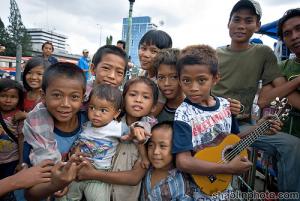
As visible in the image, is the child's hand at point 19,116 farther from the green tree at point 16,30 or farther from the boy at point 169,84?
the green tree at point 16,30

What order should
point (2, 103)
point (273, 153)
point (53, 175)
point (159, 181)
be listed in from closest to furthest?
point (53, 175), point (159, 181), point (273, 153), point (2, 103)

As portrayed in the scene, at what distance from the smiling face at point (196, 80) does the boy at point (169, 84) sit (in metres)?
0.22

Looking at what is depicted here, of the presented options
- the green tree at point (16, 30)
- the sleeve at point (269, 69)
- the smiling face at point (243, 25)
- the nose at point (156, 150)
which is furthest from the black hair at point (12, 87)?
the green tree at point (16, 30)

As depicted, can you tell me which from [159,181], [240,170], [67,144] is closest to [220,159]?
[240,170]

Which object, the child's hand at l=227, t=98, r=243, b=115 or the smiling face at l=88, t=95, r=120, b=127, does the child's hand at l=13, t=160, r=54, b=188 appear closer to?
the smiling face at l=88, t=95, r=120, b=127

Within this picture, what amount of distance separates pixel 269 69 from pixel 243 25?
21.8 inches

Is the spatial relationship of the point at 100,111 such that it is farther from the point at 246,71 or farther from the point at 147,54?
the point at 246,71

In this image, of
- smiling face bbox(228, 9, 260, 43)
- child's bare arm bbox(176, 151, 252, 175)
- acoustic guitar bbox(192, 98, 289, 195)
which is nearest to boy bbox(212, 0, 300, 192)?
smiling face bbox(228, 9, 260, 43)

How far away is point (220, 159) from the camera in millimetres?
1975

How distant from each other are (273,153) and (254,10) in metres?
1.50

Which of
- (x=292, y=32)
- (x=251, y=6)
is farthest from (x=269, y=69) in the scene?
(x=251, y=6)

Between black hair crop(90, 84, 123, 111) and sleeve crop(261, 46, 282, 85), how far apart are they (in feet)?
5.44

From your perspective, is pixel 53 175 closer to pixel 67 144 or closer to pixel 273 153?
pixel 67 144

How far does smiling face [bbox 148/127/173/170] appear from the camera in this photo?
1816mm
